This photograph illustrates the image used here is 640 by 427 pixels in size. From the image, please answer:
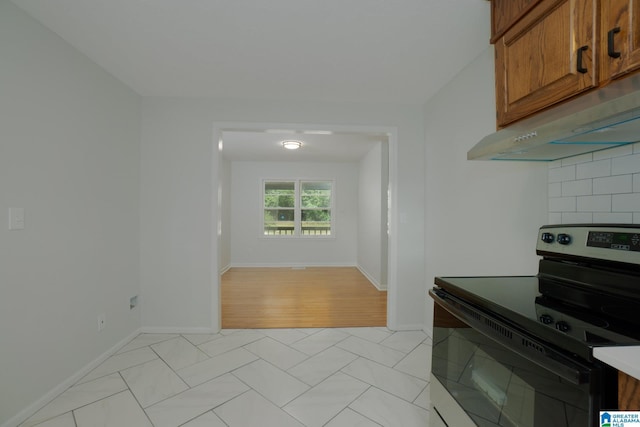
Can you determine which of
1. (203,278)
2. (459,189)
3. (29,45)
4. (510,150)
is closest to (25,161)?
(29,45)

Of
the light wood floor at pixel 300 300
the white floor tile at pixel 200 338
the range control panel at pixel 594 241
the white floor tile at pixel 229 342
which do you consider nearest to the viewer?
the range control panel at pixel 594 241

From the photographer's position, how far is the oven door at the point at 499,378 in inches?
28.2

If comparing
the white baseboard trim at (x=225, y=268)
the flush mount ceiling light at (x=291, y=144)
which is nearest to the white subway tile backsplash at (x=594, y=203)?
the flush mount ceiling light at (x=291, y=144)

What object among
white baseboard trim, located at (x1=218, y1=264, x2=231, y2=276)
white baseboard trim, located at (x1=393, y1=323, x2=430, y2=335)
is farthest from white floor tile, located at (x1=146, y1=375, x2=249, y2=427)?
white baseboard trim, located at (x1=218, y1=264, x2=231, y2=276)

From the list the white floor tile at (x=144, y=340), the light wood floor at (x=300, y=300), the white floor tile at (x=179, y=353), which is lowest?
the light wood floor at (x=300, y=300)

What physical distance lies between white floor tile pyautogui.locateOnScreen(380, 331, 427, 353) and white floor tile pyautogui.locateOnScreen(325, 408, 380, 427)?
3.27 feet

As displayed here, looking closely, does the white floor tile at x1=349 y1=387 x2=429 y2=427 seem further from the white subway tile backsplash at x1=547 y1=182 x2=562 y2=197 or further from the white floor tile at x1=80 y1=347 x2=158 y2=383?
the white floor tile at x1=80 y1=347 x2=158 y2=383

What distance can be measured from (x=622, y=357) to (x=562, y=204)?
1.08 metres

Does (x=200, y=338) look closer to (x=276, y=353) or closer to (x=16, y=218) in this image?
(x=276, y=353)

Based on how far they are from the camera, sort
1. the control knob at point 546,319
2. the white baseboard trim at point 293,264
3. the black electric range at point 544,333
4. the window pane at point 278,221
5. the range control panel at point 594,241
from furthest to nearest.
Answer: the window pane at point 278,221 → the white baseboard trim at point 293,264 → the range control panel at point 594,241 → the control knob at point 546,319 → the black electric range at point 544,333

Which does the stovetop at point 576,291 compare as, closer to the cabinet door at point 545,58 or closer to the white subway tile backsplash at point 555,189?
the white subway tile backsplash at point 555,189

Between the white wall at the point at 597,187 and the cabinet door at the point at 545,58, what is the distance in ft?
1.29

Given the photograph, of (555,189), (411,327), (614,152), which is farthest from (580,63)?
(411,327)

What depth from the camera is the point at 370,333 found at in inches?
117
